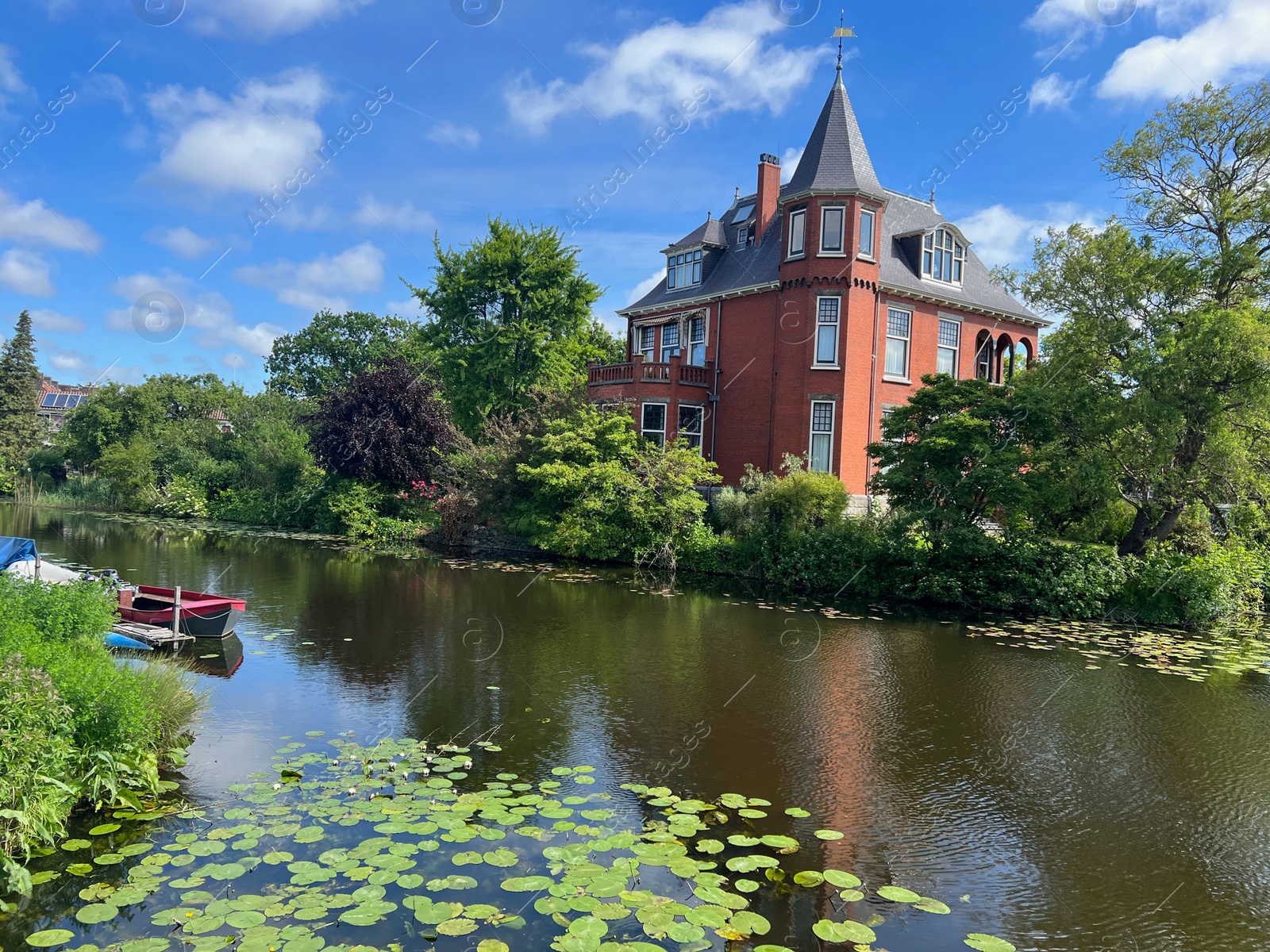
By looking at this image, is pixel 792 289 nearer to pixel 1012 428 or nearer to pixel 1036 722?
pixel 1012 428

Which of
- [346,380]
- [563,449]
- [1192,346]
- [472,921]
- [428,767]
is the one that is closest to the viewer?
[472,921]

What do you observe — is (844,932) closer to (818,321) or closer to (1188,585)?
(1188,585)

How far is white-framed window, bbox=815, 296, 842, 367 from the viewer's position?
27.8 metres

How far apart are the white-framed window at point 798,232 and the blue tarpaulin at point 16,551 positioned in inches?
900

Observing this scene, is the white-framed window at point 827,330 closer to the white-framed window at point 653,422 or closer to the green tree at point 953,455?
the white-framed window at point 653,422

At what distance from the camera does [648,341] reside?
35.8 m

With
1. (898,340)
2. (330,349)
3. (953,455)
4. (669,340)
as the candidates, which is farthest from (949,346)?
(330,349)

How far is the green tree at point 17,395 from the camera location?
56406 mm

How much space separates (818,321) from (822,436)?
385 cm

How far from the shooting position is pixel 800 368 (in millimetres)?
28203

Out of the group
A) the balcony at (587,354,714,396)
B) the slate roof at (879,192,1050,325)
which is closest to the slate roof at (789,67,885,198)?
the slate roof at (879,192,1050,325)

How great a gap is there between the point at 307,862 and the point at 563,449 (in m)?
21.8

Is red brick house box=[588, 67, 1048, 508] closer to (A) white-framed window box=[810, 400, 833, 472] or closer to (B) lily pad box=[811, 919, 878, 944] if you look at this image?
(A) white-framed window box=[810, 400, 833, 472]

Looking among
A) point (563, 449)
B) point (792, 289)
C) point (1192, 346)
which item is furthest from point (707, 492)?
point (1192, 346)
